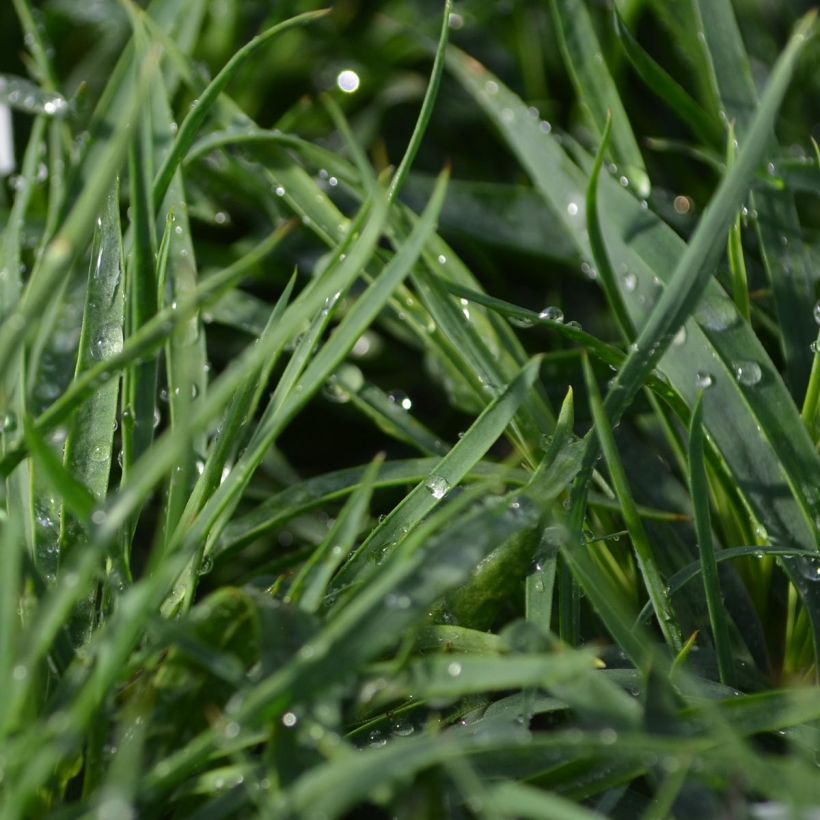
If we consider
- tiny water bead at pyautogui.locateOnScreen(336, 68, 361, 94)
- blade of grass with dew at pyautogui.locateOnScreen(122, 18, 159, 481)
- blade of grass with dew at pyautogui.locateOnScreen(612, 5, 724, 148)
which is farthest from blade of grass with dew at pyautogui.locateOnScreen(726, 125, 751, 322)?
tiny water bead at pyautogui.locateOnScreen(336, 68, 361, 94)

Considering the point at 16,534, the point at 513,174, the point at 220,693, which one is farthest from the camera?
the point at 513,174

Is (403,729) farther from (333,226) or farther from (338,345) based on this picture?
(333,226)

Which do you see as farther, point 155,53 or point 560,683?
point 155,53

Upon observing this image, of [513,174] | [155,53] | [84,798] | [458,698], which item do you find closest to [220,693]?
[84,798]

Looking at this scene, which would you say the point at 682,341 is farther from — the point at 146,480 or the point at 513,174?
the point at 513,174

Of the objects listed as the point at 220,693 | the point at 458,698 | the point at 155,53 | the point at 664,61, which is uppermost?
the point at 155,53

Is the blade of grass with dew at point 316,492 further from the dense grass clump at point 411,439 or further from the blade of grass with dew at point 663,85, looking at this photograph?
the blade of grass with dew at point 663,85

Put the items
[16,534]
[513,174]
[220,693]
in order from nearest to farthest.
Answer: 1. [16,534]
2. [220,693]
3. [513,174]

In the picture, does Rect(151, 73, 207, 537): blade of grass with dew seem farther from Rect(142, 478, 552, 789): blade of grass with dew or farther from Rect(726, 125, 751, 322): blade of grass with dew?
Rect(726, 125, 751, 322): blade of grass with dew
